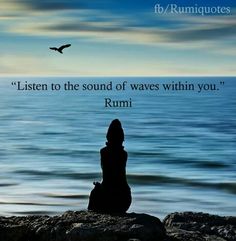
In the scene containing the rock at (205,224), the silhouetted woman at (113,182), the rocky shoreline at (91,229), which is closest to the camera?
the rocky shoreline at (91,229)

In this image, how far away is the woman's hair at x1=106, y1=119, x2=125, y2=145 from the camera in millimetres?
9367

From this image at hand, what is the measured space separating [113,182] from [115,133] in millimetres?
581

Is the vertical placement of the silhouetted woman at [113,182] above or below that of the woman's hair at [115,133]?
below

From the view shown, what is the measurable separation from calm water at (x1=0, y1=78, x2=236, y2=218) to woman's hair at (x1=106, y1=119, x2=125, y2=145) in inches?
424

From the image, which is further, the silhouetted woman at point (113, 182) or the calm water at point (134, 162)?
the calm water at point (134, 162)

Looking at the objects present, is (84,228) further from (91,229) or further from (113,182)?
(113,182)

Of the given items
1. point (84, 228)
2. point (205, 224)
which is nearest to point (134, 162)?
point (205, 224)

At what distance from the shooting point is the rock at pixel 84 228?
8.36 m

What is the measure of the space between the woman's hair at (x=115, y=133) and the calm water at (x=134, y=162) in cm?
1076

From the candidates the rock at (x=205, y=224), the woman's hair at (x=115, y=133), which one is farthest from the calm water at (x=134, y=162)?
the woman's hair at (x=115, y=133)

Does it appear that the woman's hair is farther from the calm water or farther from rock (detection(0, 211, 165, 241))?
the calm water

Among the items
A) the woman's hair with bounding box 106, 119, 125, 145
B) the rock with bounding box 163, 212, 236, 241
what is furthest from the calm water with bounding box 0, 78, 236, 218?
the woman's hair with bounding box 106, 119, 125, 145

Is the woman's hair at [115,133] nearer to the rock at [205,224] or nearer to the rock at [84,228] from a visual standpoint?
the rock at [84,228]

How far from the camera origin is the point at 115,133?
9.41m
